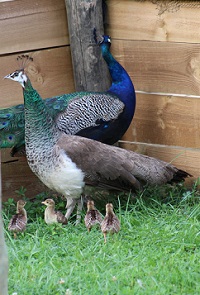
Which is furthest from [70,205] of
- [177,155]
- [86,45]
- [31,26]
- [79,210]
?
[31,26]

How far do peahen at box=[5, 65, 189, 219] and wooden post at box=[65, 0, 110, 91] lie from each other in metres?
0.69

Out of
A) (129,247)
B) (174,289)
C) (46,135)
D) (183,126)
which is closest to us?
(174,289)

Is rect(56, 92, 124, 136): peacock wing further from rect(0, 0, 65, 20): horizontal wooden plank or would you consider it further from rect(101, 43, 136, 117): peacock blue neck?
rect(0, 0, 65, 20): horizontal wooden plank

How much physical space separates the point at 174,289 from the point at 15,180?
2654 mm

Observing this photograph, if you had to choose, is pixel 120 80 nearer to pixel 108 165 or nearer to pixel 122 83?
pixel 122 83

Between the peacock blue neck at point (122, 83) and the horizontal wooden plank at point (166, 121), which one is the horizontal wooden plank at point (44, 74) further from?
the horizontal wooden plank at point (166, 121)

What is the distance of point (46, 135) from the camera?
525cm

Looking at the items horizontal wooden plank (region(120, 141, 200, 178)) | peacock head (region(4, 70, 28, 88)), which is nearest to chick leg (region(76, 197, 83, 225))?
horizontal wooden plank (region(120, 141, 200, 178))

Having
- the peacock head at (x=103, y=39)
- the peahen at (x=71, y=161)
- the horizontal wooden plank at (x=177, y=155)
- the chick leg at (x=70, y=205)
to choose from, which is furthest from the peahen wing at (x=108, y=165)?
the peacock head at (x=103, y=39)

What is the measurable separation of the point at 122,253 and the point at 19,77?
1776 millimetres

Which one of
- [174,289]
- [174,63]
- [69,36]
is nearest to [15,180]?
[69,36]

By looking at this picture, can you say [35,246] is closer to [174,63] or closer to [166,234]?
[166,234]

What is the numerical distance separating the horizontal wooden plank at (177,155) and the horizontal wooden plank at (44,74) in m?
0.89

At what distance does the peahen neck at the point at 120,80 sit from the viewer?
5.70 metres
